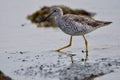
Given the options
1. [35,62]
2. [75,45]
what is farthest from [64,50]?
[35,62]

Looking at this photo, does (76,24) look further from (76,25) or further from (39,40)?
(39,40)

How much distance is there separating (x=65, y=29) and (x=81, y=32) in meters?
0.46

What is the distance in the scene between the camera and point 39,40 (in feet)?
52.8

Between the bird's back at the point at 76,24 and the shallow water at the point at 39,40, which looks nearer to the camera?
the shallow water at the point at 39,40

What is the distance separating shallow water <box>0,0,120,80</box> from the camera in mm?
12976

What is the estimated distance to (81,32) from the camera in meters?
14.0

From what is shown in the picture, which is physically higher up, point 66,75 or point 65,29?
point 65,29

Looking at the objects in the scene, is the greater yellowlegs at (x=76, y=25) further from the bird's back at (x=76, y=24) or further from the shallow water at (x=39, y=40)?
the shallow water at (x=39, y=40)

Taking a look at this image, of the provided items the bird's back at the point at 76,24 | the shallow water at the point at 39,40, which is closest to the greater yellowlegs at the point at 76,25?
the bird's back at the point at 76,24

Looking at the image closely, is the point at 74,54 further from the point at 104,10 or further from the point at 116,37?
the point at 104,10

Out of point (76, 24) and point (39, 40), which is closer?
point (76, 24)

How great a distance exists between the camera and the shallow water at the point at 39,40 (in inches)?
511

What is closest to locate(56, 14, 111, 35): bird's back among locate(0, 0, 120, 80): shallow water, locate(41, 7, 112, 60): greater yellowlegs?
locate(41, 7, 112, 60): greater yellowlegs

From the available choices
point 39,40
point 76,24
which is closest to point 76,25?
point 76,24
